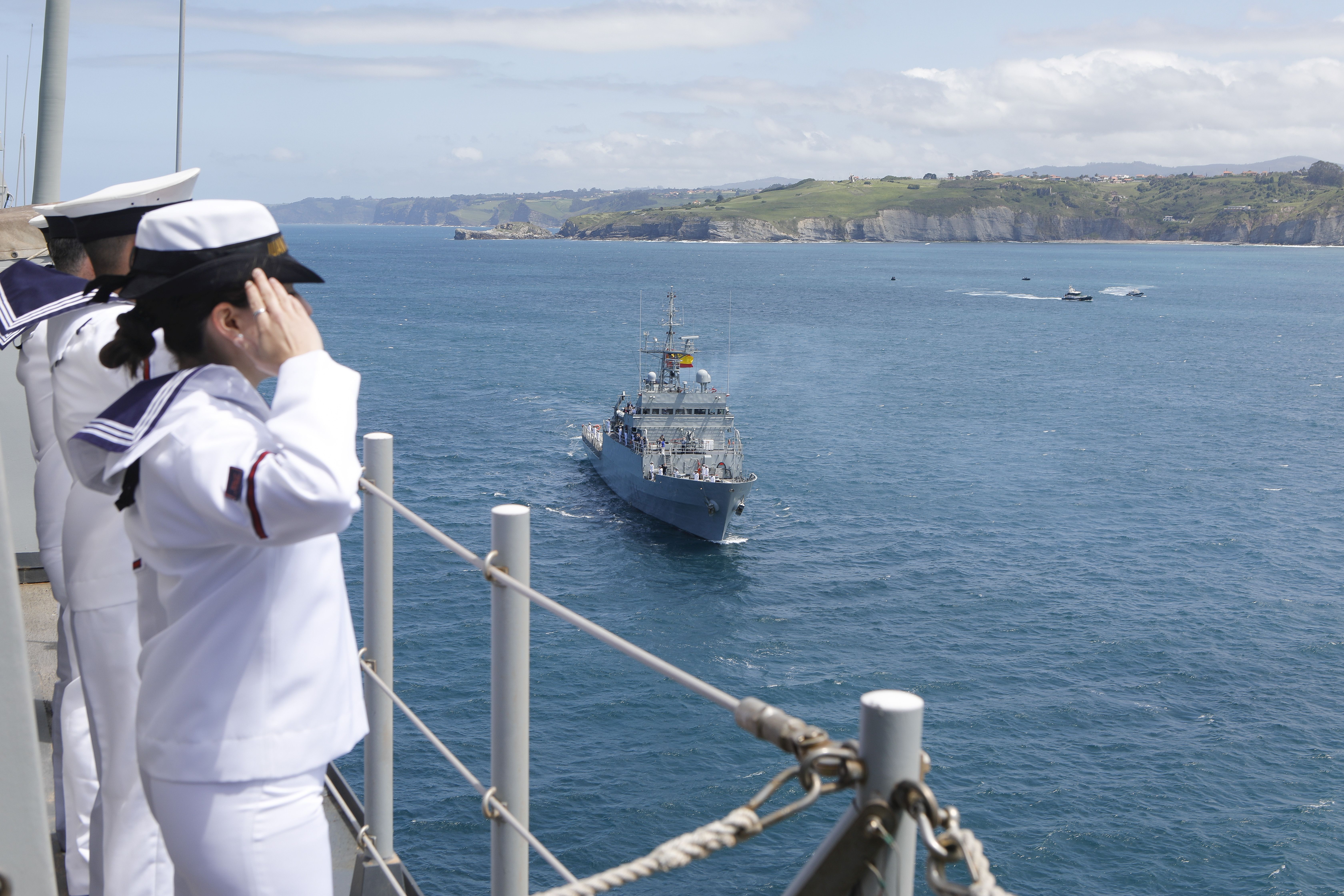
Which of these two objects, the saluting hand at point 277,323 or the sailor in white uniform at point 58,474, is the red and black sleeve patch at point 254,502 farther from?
the sailor in white uniform at point 58,474

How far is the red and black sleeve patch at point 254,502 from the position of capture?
6.78 ft

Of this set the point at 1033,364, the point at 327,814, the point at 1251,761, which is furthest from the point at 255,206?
the point at 1033,364

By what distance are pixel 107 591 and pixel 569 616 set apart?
1.75 metres

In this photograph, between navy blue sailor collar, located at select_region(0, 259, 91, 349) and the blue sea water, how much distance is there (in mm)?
21846

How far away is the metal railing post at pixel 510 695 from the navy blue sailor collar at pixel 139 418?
613 millimetres

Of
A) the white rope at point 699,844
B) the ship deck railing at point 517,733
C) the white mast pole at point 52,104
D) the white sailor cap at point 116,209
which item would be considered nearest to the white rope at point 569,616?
the ship deck railing at point 517,733

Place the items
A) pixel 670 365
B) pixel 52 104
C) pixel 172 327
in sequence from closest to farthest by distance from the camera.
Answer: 1. pixel 172 327
2. pixel 52 104
3. pixel 670 365

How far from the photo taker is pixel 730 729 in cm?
3084

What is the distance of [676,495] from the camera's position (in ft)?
153

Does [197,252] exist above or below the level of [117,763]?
above

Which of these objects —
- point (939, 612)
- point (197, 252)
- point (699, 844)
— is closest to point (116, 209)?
→ point (197, 252)

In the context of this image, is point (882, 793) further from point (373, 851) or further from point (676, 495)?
point (676, 495)

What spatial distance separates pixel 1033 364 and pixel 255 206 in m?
91.1

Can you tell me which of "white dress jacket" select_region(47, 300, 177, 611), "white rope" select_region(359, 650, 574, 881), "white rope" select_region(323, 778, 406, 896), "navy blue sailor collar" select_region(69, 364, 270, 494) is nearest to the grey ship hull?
"white rope" select_region(323, 778, 406, 896)
